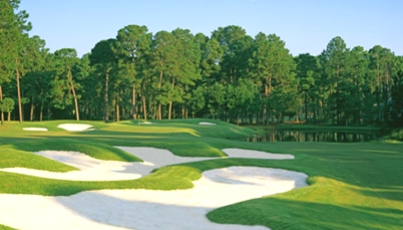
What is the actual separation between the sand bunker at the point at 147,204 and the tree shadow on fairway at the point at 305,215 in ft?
1.59

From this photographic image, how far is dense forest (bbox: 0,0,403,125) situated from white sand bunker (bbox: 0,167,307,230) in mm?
50783

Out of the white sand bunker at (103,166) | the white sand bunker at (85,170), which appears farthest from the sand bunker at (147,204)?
the white sand bunker at (103,166)

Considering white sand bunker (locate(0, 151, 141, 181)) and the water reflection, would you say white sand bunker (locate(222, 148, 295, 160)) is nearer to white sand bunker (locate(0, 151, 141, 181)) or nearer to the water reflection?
white sand bunker (locate(0, 151, 141, 181))

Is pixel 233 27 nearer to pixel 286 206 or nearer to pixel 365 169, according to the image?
pixel 365 169

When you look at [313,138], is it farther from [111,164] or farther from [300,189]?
[300,189]

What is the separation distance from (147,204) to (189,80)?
79.2m

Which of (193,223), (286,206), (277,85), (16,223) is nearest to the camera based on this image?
(16,223)

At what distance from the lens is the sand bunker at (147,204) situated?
11492mm

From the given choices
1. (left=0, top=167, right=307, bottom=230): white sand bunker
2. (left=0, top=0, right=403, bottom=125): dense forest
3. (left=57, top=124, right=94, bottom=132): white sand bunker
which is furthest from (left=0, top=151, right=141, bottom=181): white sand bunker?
(left=0, top=0, right=403, bottom=125): dense forest

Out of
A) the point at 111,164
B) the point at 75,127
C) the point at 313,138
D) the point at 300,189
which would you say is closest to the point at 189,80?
the point at 313,138

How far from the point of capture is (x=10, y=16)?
44.6 metres

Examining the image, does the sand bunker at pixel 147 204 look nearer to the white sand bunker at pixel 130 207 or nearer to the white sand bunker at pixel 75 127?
the white sand bunker at pixel 130 207

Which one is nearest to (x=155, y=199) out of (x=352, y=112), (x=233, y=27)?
(x=352, y=112)

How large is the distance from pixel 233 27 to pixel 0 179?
13645 cm
